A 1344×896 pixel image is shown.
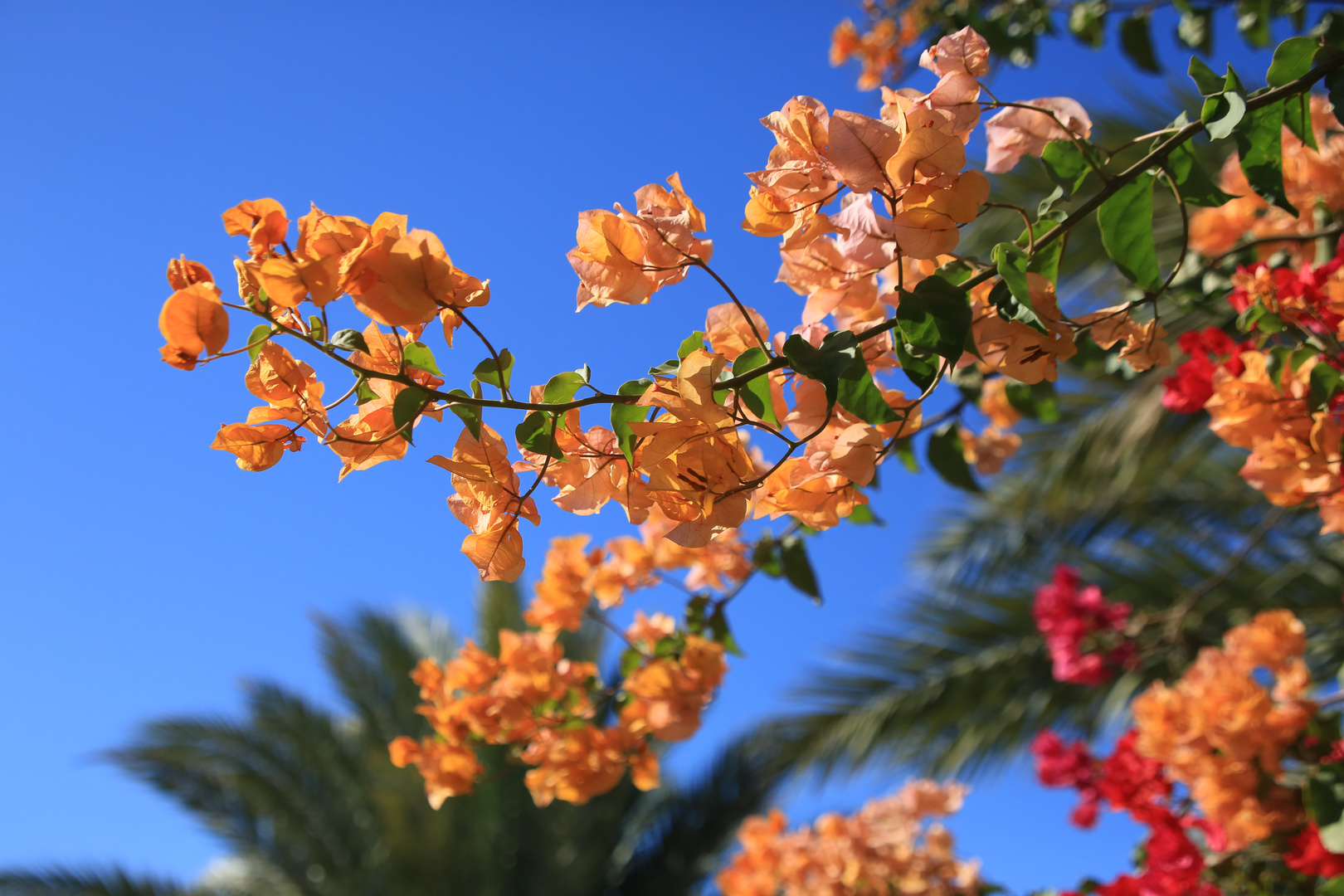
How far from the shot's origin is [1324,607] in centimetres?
265

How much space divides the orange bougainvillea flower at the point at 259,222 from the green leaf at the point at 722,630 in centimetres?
71

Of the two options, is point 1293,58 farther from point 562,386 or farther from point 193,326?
point 193,326

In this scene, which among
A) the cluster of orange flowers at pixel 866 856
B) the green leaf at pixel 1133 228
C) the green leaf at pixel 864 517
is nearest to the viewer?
the green leaf at pixel 1133 228

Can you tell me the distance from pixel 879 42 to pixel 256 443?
2.05m

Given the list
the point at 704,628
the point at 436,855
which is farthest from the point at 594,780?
the point at 436,855

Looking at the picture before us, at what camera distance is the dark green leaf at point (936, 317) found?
0.49 metres

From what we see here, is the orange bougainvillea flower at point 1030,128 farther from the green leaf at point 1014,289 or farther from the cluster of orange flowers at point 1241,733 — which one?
the cluster of orange flowers at point 1241,733

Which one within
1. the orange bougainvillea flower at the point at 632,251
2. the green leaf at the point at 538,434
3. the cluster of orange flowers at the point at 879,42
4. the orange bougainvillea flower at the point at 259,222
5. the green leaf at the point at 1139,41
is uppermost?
the cluster of orange flowers at the point at 879,42

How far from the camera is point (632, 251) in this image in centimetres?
55

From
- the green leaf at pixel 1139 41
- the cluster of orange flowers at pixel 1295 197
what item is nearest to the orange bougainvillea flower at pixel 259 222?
the cluster of orange flowers at pixel 1295 197

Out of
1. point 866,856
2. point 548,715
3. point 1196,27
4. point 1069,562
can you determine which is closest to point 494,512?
point 548,715

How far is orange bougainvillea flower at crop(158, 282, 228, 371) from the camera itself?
0.46 meters

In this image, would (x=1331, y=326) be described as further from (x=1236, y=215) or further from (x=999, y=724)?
(x=999, y=724)

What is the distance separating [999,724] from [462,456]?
10.3ft
